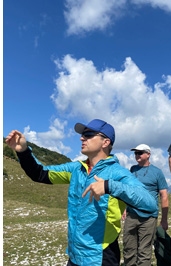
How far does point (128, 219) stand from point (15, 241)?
311 inches

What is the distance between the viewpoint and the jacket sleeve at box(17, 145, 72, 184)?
3.87 metres

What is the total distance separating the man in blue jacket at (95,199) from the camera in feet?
9.38

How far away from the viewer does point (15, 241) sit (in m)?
12.5

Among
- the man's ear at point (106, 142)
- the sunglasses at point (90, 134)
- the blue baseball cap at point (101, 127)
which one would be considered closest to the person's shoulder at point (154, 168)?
the blue baseball cap at point (101, 127)

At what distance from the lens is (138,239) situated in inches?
270

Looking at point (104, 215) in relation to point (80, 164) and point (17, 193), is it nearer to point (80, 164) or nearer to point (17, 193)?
point (80, 164)

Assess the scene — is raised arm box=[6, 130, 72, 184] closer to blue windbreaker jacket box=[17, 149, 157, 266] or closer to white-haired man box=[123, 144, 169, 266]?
blue windbreaker jacket box=[17, 149, 157, 266]

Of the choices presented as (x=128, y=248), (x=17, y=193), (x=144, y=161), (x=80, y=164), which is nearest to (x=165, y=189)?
(x=144, y=161)

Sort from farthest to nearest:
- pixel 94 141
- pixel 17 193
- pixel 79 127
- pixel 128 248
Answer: pixel 17 193 < pixel 128 248 < pixel 79 127 < pixel 94 141

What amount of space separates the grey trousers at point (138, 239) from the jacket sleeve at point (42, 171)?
3.31 metres

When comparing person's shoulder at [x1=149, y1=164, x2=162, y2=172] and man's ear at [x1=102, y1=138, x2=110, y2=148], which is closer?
man's ear at [x1=102, y1=138, x2=110, y2=148]

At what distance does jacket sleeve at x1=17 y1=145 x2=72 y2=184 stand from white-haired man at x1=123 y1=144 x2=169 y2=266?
3.20 metres

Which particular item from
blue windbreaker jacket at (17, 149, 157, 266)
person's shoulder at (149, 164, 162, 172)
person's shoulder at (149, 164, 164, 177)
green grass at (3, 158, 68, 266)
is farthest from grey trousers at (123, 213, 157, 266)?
blue windbreaker jacket at (17, 149, 157, 266)

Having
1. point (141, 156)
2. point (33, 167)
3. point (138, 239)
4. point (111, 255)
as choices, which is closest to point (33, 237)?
point (138, 239)
